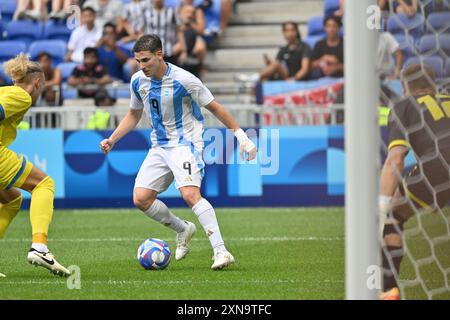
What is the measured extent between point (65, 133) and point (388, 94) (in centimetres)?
874

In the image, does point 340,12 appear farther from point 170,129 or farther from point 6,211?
point 6,211

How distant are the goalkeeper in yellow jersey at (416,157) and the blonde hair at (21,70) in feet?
9.66

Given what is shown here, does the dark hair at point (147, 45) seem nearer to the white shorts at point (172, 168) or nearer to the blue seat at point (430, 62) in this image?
the white shorts at point (172, 168)

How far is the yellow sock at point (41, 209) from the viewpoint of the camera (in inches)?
317

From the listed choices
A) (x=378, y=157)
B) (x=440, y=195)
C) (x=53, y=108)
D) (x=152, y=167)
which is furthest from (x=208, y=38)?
(x=378, y=157)

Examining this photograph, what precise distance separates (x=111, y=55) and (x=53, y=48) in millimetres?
1664

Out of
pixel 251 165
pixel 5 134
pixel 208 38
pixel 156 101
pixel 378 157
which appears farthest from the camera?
pixel 208 38

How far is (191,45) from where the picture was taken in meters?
19.0

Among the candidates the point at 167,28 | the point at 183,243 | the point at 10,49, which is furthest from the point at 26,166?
the point at 10,49

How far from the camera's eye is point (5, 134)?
826 cm

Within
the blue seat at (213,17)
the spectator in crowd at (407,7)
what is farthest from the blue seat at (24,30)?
the spectator in crowd at (407,7)

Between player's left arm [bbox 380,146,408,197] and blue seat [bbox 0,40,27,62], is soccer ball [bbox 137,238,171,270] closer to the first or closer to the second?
player's left arm [bbox 380,146,408,197]
